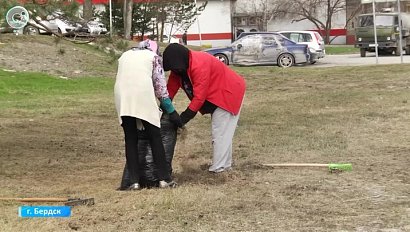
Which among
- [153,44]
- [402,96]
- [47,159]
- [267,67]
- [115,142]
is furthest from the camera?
[267,67]

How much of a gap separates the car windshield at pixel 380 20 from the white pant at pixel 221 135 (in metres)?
26.5

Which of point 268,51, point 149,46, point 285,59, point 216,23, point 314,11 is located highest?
point 314,11

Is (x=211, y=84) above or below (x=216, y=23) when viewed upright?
below

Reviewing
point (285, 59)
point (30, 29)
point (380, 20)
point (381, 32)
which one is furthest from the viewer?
point (380, 20)

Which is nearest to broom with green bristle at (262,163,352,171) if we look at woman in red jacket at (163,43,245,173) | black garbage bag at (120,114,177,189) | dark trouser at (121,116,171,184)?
woman in red jacket at (163,43,245,173)

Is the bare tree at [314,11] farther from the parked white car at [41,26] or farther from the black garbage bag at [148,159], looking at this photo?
the black garbage bag at [148,159]

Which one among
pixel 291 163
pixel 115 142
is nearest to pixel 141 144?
pixel 291 163

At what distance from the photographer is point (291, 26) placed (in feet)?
208

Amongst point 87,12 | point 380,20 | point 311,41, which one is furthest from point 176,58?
point 380,20

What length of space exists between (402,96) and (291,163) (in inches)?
300

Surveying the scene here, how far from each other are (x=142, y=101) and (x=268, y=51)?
20128mm

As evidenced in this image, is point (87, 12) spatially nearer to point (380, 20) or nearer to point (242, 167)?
point (242, 167)

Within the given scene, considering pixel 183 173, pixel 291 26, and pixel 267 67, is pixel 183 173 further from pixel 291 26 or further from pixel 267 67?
pixel 291 26

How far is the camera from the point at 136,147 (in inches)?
253
